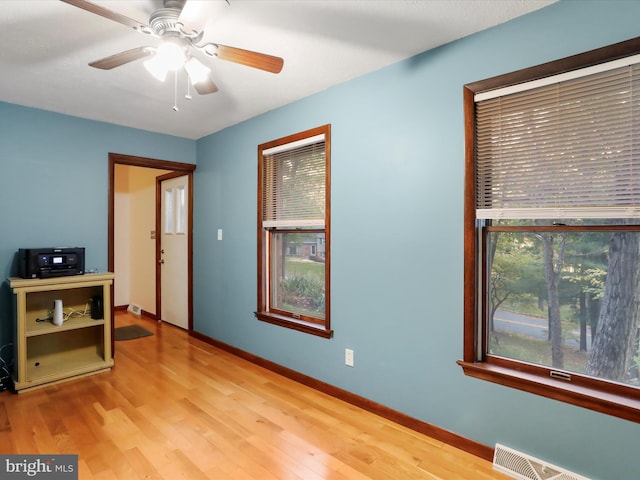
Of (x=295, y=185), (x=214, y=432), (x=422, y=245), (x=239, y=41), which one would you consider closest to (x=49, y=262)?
(x=214, y=432)

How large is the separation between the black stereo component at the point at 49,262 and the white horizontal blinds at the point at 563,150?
131 inches

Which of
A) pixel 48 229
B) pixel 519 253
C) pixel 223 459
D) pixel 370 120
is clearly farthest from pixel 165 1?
pixel 48 229

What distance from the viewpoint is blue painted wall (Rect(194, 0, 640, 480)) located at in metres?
1.75

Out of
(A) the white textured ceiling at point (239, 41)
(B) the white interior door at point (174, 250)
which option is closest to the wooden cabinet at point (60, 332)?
(B) the white interior door at point (174, 250)

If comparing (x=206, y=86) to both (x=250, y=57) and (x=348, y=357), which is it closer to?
(x=250, y=57)

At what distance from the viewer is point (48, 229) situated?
11.1ft

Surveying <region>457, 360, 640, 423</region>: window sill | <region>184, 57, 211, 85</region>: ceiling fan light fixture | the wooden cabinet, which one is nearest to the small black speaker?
the wooden cabinet

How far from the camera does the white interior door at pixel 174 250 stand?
464 centimetres

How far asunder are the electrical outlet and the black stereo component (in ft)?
8.14

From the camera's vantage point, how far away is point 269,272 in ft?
11.4

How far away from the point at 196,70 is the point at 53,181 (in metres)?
2.39

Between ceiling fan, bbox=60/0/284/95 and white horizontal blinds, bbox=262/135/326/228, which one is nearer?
ceiling fan, bbox=60/0/284/95

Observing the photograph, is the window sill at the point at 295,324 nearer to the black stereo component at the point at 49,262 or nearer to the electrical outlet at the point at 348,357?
the electrical outlet at the point at 348,357

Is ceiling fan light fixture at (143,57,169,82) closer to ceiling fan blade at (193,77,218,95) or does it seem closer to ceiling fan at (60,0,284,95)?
ceiling fan at (60,0,284,95)
